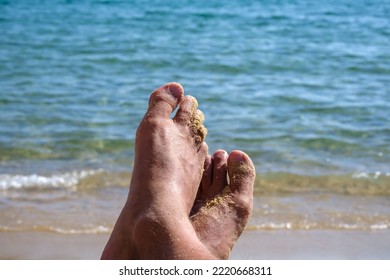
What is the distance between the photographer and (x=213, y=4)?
13742 mm

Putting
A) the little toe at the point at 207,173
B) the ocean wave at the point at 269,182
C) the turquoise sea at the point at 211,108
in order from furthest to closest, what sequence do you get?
the ocean wave at the point at 269,182 → the turquoise sea at the point at 211,108 → the little toe at the point at 207,173

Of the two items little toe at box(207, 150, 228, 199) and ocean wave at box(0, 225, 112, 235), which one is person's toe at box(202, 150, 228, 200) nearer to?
little toe at box(207, 150, 228, 199)

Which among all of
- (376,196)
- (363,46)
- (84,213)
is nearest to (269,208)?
(376,196)

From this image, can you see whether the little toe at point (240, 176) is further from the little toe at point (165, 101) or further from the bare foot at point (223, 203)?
the little toe at point (165, 101)

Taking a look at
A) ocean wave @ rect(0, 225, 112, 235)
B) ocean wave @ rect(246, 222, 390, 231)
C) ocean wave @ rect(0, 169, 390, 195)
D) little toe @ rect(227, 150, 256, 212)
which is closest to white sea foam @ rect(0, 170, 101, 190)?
ocean wave @ rect(0, 169, 390, 195)

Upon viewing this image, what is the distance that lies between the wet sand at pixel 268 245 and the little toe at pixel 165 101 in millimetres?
795

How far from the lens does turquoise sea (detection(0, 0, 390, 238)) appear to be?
3.71 meters

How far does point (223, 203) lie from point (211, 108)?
9.82 feet

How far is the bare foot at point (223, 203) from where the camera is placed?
98.1 inches

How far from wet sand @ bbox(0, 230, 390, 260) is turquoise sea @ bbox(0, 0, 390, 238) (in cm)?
8

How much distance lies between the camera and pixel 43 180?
3984mm

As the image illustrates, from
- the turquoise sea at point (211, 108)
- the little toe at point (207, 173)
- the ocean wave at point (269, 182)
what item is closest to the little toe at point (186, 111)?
the little toe at point (207, 173)

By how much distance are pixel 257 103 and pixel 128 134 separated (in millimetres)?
1382

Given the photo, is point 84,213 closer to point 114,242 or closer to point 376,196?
point 114,242
